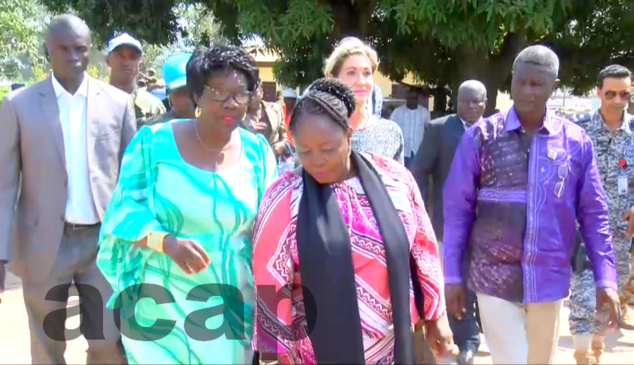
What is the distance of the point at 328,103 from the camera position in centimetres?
272

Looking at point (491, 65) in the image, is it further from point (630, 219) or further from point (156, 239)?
point (156, 239)

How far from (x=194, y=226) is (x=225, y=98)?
472mm

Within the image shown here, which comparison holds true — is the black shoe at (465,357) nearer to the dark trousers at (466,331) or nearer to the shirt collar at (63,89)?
the dark trousers at (466,331)

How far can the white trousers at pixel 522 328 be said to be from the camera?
369cm

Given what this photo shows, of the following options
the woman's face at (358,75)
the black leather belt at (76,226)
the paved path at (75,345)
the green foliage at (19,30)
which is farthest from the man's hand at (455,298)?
the green foliage at (19,30)

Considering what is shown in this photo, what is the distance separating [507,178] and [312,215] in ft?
4.35

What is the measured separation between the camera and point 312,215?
2.65m

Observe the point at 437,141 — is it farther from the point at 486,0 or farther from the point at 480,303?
the point at 486,0

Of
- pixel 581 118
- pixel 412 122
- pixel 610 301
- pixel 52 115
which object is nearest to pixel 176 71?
pixel 52 115

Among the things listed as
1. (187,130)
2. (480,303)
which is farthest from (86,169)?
(480,303)

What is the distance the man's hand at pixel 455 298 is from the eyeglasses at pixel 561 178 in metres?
0.60

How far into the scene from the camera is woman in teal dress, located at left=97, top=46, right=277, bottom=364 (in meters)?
2.95

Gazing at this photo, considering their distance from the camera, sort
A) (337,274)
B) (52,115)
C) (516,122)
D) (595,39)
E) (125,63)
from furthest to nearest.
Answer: (595,39) < (125,63) < (52,115) < (516,122) < (337,274)

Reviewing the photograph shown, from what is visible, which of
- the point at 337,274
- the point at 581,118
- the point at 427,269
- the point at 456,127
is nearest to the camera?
the point at 337,274
